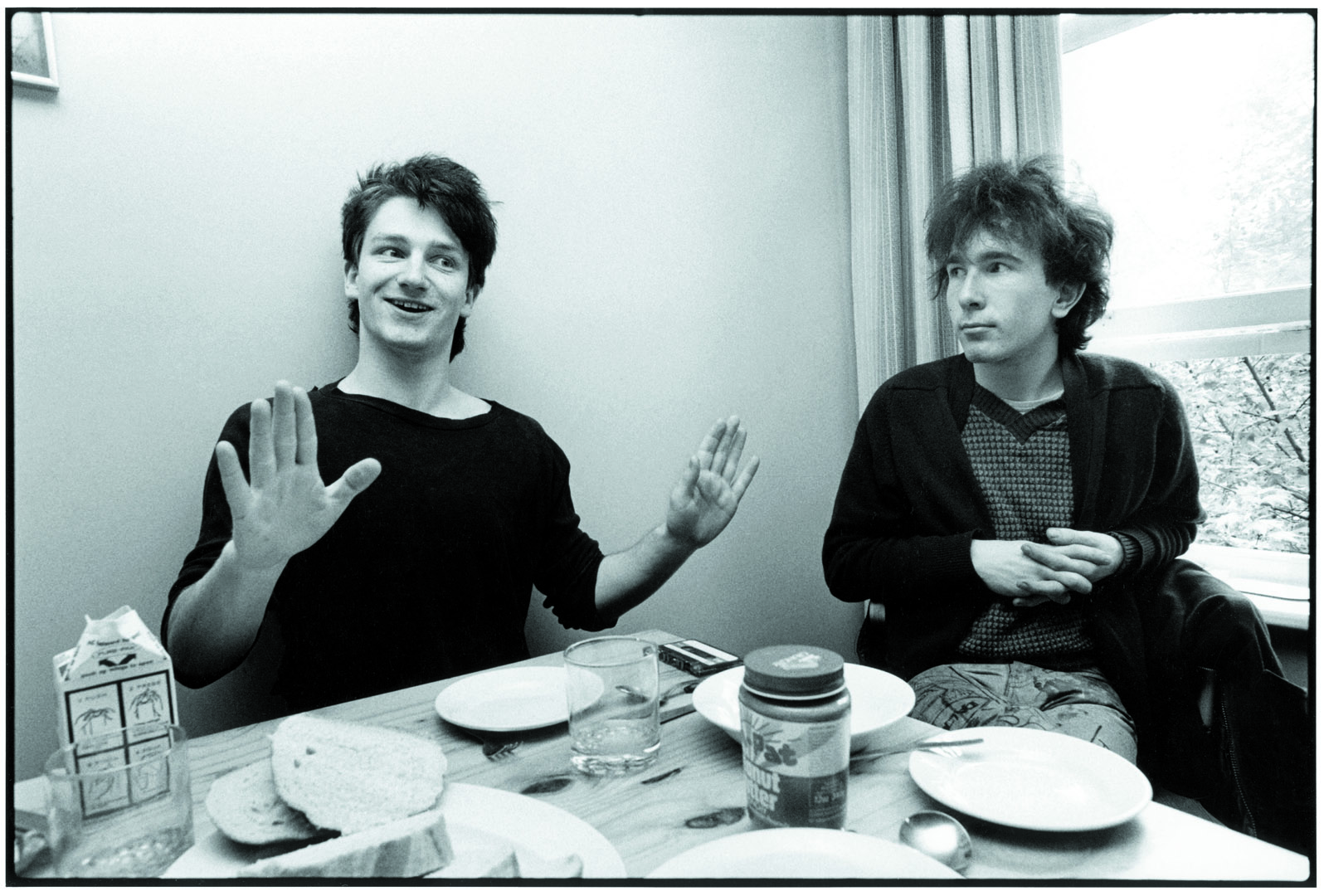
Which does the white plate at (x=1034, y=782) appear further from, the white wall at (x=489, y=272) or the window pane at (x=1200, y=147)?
the white wall at (x=489, y=272)

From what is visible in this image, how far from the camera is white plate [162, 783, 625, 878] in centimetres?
49

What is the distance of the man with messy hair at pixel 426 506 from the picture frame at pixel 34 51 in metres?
0.33

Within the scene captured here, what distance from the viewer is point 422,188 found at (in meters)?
1.02

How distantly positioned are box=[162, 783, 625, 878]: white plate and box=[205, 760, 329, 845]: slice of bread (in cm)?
1

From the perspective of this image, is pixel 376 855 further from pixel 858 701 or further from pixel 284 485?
pixel 858 701

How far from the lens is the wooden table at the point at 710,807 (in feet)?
1.61

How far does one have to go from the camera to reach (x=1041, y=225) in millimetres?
1098

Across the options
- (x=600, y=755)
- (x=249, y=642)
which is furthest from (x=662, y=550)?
(x=249, y=642)

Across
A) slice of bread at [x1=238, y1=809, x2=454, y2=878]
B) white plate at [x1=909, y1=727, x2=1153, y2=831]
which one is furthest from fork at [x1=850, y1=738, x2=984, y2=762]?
slice of bread at [x1=238, y1=809, x2=454, y2=878]

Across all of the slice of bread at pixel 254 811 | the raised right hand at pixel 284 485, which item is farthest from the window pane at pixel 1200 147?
the slice of bread at pixel 254 811

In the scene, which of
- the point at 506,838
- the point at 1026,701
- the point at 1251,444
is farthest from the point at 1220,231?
the point at 506,838

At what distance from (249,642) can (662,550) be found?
0.51 metres

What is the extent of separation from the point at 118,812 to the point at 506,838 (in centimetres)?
26

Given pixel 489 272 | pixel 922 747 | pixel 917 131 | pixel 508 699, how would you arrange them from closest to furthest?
pixel 922 747 < pixel 508 699 < pixel 489 272 < pixel 917 131
